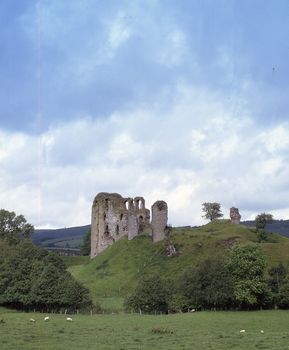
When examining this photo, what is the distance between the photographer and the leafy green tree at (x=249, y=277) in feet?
269

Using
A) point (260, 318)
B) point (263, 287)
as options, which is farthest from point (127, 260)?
point (260, 318)

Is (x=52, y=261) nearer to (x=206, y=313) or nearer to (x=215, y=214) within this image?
(x=206, y=313)

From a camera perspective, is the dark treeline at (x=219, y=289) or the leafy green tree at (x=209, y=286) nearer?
the leafy green tree at (x=209, y=286)

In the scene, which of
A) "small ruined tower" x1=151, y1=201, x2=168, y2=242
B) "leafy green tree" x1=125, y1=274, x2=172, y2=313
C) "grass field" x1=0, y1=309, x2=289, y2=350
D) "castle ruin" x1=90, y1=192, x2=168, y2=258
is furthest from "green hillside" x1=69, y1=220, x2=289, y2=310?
"grass field" x1=0, y1=309, x2=289, y2=350

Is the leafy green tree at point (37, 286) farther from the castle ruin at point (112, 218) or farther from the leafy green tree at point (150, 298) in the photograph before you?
the castle ruin at point (112, 218)

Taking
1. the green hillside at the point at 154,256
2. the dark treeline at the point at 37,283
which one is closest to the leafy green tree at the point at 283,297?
the green hillside at the point at 154,256

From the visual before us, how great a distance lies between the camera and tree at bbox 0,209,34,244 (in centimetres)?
15175

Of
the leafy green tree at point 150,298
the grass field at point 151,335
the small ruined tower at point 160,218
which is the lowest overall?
the grass field at point 151,335

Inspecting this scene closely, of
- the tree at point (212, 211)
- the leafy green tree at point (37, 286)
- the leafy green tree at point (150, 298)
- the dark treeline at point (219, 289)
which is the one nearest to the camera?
the dark treeline at point (219, 289)

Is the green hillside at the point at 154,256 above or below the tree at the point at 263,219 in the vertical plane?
below

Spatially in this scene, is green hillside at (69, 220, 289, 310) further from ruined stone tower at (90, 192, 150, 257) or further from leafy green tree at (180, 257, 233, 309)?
leafy green tree at (180, 257, 233, 309)

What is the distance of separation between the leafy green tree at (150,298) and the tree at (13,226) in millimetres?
73969

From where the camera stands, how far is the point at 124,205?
526 feet

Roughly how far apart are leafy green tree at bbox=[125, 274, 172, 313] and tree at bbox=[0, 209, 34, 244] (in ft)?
243
